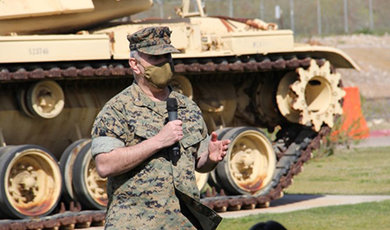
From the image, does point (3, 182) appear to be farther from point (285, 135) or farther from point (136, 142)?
point (136, 142)

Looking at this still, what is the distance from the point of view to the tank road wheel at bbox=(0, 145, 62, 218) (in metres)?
12.7

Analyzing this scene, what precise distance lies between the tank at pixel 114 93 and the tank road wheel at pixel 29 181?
1 cm

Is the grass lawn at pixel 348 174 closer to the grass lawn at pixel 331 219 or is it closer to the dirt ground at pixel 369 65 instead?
the grass lawn at pixel 331 219

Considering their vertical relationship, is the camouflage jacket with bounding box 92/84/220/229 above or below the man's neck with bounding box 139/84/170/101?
below

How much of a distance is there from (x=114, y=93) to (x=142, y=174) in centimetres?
883

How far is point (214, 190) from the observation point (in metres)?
15.1

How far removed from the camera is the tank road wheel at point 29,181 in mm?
12672

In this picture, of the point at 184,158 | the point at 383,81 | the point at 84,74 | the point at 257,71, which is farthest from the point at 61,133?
the point at 383,81

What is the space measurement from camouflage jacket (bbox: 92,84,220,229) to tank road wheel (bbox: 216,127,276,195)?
8.45 meters

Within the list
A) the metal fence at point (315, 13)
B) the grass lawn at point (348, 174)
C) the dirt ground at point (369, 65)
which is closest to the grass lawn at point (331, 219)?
the grass lawn at point (348, 174)

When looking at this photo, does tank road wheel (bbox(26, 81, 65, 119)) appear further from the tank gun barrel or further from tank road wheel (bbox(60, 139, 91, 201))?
the tank gun barrel

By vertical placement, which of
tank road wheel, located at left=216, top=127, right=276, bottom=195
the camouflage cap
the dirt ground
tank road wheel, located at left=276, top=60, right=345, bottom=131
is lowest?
the dirt ground

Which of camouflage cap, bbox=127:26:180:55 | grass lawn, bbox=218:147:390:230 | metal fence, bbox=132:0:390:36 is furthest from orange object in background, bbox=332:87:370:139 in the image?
metal fence, bbox=132:0:390:36

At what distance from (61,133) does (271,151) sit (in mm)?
2912
